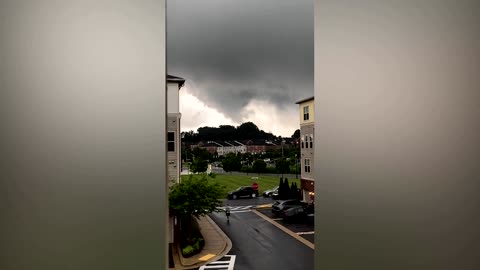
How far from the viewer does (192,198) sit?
9148 millimetres

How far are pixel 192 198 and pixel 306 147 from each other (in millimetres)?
7039

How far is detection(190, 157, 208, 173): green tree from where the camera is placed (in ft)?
33.7

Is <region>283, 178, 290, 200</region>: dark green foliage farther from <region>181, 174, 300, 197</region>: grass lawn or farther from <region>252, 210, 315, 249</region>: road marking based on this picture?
<region>252, 210, 315, 249</region>: road marking
